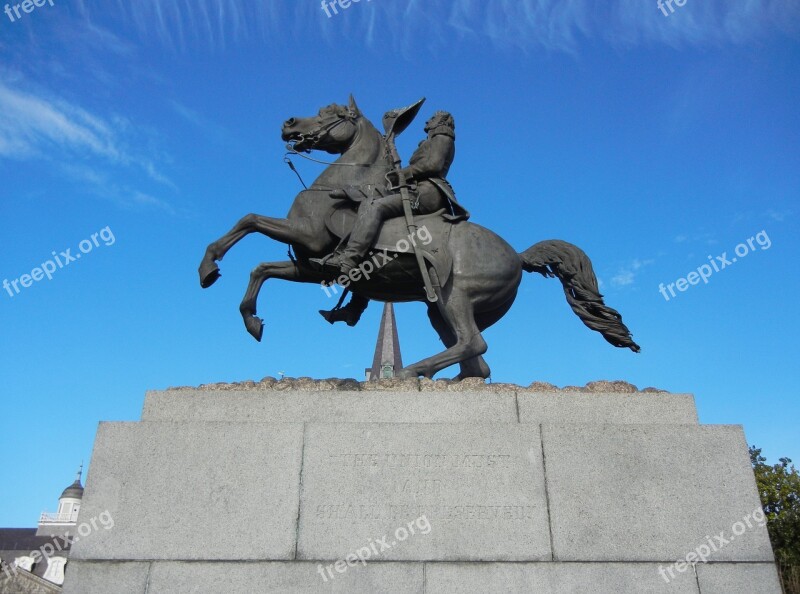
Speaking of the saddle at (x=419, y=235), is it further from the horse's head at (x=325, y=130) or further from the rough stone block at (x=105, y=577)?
the rough stone block at (x=105, y=577)

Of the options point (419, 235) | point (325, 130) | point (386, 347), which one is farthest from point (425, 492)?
point (386, 347)

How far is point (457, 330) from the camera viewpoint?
27.1 ft

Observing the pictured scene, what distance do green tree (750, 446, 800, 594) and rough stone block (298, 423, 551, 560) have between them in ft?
81.7

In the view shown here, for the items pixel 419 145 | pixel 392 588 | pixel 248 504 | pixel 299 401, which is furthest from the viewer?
pixel 419 145

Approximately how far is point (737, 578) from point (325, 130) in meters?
7.73

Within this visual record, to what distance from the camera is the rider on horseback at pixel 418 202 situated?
845 centimetres

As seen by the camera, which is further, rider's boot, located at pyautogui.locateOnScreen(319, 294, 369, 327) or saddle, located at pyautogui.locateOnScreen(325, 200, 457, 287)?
rider's boot, located at pyautogui.locateOnScreen(319, 294, 369, 327)

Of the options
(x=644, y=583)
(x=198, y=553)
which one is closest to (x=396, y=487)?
(x=198, y=553)

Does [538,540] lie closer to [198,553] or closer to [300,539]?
[300,539]

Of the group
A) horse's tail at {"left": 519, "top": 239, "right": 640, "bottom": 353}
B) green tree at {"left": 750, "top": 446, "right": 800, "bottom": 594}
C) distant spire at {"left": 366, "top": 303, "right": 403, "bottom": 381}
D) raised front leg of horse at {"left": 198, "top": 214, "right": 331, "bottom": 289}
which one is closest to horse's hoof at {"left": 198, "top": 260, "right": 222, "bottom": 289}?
raised front leg of horse at {"left": 198, "top": 214, "right": 331, "bottom": 289}

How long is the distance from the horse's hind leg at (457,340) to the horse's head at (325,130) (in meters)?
3.25

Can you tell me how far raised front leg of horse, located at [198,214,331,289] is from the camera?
8.78 metres

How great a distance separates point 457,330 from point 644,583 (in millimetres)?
3510

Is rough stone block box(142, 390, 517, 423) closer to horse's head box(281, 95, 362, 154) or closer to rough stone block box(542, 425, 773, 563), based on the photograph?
rough stone block box(542, 425, 773, 563)
